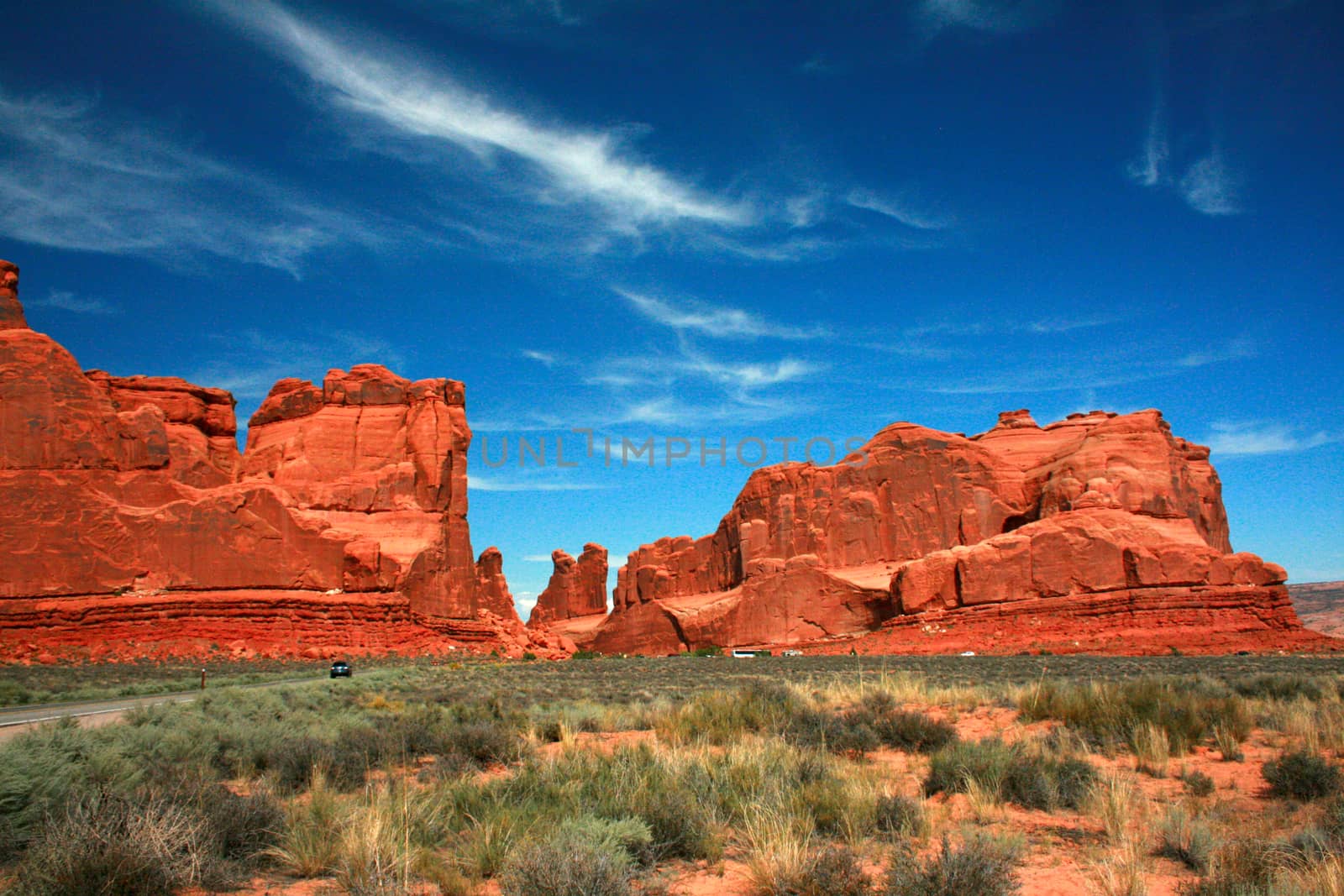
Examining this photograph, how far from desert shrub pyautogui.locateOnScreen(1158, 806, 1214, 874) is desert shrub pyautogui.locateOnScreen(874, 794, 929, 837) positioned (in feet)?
6.02

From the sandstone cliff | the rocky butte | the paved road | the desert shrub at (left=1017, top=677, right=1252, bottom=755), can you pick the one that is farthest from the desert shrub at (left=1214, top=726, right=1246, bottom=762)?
the sandstone cliff

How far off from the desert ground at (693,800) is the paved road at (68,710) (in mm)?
1570

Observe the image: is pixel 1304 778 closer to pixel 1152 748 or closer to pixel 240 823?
pixel 1152 748

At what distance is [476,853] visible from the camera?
6.42m

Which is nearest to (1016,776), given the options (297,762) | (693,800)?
(693,800)

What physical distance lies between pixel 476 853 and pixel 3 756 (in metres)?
4.04

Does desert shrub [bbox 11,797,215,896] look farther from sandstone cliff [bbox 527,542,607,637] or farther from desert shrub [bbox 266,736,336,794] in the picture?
sandstone cliff [bbox 527,542,607,637]

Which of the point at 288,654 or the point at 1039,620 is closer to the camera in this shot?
the point at 288,654

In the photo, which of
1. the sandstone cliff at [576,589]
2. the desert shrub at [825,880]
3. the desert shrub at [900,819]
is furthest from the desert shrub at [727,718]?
the sandstone cliff at [576,589]

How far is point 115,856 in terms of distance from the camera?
5418 millimetres

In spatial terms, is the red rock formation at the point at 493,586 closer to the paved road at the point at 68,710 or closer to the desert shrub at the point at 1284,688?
the paved road at the point at 68,710

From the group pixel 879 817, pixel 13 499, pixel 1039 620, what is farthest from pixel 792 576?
pixel 879 817

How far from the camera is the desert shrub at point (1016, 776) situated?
8.64 meters

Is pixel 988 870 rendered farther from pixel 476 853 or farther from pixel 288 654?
pixel 288 654
